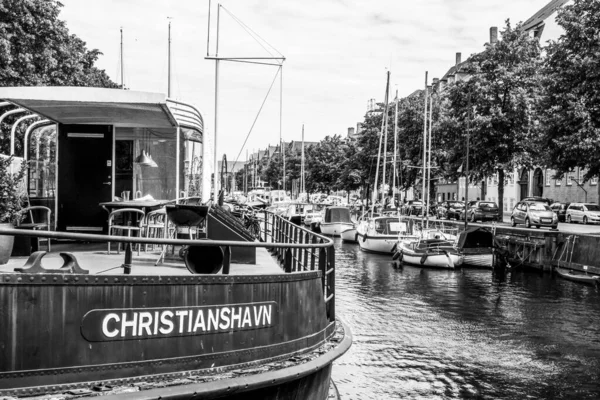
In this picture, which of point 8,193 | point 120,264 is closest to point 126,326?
point 120,264

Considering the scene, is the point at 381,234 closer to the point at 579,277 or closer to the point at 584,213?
the point at 584,213

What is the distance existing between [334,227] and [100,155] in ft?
138

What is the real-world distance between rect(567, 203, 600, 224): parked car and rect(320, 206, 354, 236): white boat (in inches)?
620

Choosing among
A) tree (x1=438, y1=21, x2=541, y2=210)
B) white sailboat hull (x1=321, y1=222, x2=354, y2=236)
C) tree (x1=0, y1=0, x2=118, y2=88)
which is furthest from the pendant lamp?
white sailboat hull (x1=321, y1=222, x2=354, y2=236)

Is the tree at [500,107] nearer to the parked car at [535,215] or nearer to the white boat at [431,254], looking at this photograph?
the parked car at [535,215]

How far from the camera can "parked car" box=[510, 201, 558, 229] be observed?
38375 mm

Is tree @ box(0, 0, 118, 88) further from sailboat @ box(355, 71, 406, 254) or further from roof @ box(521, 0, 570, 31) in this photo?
roof @ box(521, 0, 570, 31)

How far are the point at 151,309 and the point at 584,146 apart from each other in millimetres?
28717

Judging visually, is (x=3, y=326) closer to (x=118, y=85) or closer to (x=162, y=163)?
(x=162, y=163)

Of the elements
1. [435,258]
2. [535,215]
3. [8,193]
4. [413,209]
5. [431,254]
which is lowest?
[435,258]

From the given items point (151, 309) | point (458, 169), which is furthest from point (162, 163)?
point (458, 169)

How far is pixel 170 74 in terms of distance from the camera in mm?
42000

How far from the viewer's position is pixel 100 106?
26.2ft

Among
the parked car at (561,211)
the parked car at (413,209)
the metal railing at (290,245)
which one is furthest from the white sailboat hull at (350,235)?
the metal railing at (290,245)
